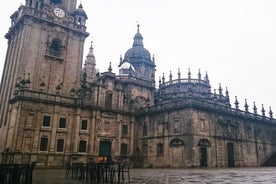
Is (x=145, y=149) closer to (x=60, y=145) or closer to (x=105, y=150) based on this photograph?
(x=105, y=150)

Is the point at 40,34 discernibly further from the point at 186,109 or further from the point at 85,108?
the point at 186,109

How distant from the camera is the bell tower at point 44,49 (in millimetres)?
39375

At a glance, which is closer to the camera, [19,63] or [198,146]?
[198,146]

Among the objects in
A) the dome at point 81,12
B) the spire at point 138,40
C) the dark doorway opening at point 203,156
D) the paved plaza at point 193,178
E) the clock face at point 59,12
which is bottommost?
the paved plaza at point 193,178

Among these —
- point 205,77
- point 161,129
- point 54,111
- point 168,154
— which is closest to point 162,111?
point 161,129

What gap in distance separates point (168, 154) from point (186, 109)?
6.43 metres

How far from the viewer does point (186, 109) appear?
36.2 meters

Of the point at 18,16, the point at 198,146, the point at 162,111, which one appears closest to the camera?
the point at 198,146

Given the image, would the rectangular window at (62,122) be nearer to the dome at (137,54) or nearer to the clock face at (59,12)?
the clock face at (59,12)

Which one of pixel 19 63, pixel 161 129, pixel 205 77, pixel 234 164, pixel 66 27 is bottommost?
pixel 234 164

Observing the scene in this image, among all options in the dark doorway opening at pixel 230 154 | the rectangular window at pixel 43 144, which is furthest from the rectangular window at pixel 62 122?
the dark doorway opening at pixel 230 154

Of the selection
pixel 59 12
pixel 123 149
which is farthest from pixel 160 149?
pixel 59 12

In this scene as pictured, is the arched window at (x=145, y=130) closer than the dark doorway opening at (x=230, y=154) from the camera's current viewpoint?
No

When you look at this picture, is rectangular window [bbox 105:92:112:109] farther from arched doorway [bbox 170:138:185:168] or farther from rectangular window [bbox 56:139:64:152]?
arched doorway [bbox 170:138:185:168]
